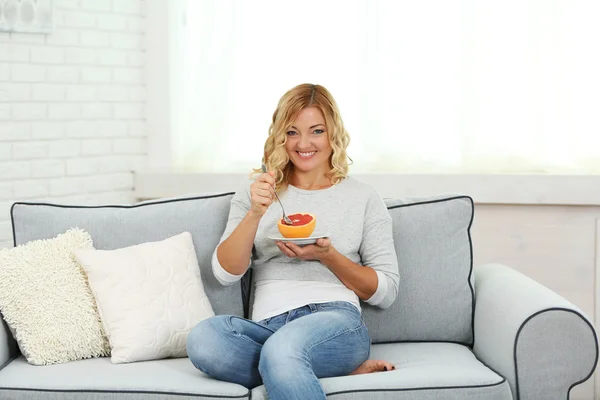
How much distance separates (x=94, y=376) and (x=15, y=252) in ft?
1.63

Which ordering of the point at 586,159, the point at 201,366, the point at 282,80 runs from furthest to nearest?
the point at 282,80, the point at 586,159, the point at 201,366

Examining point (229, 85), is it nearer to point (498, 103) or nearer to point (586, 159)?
point (498, 103)

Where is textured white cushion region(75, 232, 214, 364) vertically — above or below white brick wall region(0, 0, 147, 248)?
below

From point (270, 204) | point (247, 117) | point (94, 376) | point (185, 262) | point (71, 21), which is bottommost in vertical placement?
point (94, 376)

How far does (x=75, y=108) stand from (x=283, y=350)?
186 cm

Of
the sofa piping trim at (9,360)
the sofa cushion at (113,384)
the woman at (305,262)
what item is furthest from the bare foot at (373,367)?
the sofa piping trim at (9,360)

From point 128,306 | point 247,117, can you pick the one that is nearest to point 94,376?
point 128,306

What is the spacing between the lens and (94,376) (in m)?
2.23

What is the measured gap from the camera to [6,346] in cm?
242

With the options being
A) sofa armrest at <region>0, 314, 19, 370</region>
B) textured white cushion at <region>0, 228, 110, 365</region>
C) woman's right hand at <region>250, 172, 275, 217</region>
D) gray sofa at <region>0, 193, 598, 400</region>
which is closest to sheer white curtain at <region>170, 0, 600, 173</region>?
gray sofa at <region>0, 193, 598, 400</region>

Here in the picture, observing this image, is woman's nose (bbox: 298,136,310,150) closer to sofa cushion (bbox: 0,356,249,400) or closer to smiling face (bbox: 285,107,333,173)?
smiling face (bbox: 285,107,333,173)

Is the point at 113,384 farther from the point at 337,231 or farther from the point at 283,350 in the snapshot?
the point at 337,231

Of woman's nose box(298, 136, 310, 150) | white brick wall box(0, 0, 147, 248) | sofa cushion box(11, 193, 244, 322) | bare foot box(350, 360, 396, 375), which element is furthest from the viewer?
white brick wall box(0, 0, 147, 248)

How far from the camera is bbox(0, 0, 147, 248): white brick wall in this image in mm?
3271
